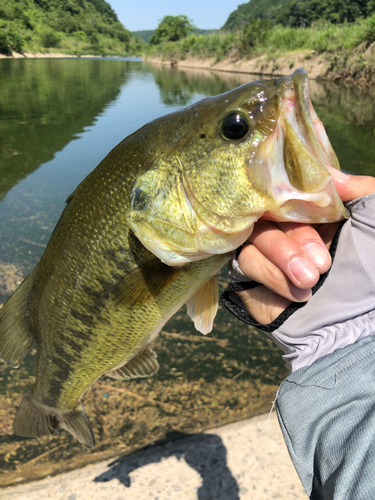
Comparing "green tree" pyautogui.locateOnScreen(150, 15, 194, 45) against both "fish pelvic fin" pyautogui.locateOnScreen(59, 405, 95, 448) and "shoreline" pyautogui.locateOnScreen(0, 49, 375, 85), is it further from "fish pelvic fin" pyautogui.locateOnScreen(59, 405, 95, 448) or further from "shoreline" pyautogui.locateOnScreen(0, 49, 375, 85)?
"fish pelvic fin" pyautogui.locateOnScreen(59, 405, 95, 448)

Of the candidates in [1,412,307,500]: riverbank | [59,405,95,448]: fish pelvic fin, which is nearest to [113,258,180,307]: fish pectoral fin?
[59,405,95,448]: fish pelvic fin

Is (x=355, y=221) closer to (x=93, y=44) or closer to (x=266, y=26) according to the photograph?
(x=266, y=26)

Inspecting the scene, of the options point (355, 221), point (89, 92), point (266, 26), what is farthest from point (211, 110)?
point (266, 26)

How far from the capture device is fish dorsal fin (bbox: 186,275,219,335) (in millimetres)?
1895

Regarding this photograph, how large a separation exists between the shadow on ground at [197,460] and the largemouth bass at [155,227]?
0.63 metres

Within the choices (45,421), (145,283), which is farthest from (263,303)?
(45,421)

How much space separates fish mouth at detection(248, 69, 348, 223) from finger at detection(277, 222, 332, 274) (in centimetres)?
12

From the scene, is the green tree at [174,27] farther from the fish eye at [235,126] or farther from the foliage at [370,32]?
the fish eye at [235,126]

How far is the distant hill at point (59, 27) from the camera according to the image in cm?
7132

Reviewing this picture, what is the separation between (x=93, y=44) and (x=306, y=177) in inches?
5039

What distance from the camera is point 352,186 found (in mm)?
1467

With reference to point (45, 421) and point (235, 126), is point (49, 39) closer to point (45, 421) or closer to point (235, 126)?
point (45, 421)

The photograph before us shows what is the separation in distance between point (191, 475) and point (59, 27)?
441 feet

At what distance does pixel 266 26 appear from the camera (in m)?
43.3
